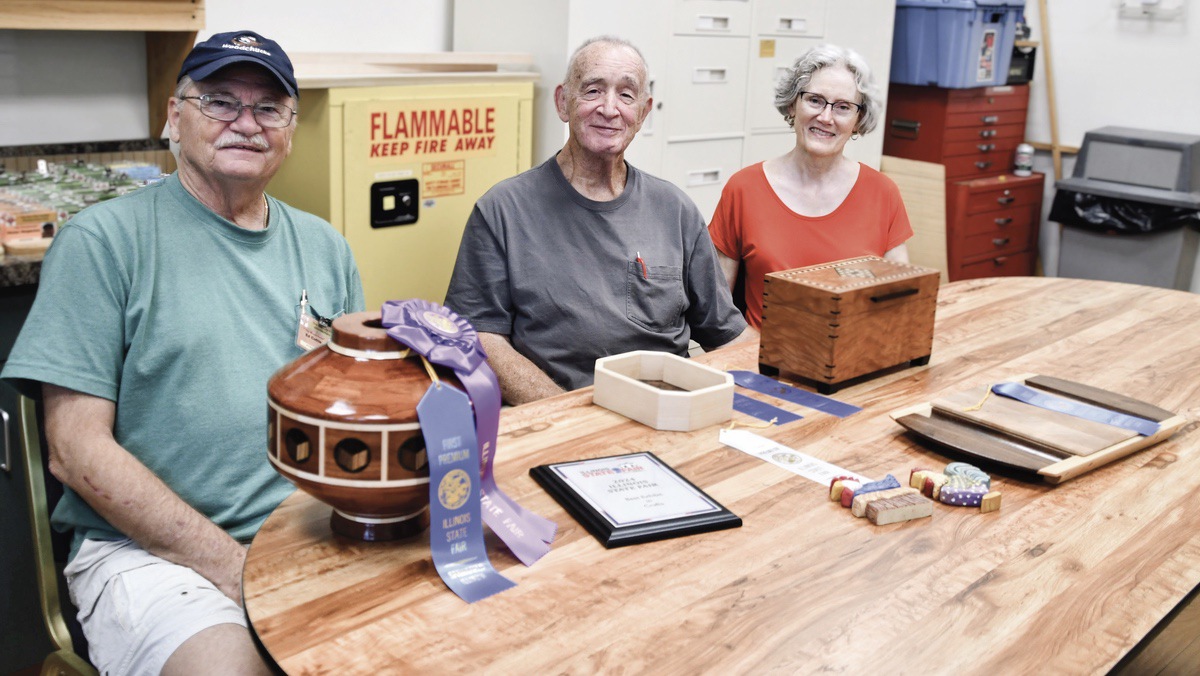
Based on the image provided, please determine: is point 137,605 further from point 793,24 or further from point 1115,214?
point 1115,214

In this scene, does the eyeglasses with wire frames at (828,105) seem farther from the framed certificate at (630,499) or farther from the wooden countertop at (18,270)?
the wooden countertop at (18,270)

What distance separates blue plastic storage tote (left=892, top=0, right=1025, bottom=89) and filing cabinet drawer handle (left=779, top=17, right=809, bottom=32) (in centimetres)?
91

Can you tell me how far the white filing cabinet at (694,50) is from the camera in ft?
11.9

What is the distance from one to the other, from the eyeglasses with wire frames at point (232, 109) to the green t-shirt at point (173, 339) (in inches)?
4.7

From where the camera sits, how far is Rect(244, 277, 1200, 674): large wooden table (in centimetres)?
109

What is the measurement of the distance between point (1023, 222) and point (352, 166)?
3.94 meters

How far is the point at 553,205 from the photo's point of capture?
2348 millimetres

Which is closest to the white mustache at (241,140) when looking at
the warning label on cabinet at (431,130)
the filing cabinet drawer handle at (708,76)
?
the warning label on cabinet at (431,130)

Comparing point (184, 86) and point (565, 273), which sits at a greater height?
point (184, 86)

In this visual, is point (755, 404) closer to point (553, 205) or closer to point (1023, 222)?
point (553, 205)

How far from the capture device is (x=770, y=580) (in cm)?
125

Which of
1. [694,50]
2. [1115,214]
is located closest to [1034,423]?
[694,50]

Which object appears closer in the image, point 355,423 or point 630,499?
point 355,423

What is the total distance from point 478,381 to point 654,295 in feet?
3.97
